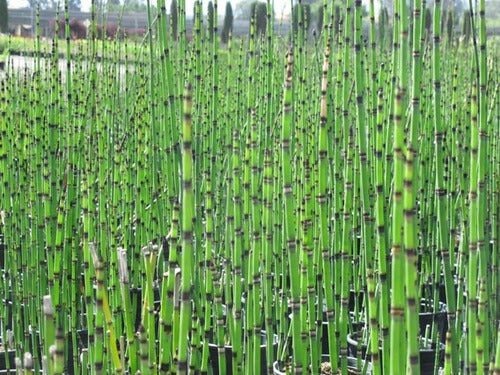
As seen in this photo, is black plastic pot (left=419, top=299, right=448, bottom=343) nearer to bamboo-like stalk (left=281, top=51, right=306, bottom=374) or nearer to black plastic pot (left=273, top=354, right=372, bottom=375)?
black plastic pot (left=273, top=354, right=372, bottom=375)

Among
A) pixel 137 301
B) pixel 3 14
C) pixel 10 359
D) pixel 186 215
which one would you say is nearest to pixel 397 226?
pixel 186 215

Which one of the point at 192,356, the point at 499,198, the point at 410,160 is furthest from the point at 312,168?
the point at 410,160

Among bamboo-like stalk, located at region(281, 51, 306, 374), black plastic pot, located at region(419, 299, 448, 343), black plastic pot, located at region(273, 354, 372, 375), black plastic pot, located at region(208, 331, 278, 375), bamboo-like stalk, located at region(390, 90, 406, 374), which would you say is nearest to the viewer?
bamboo-like stalk, located at region(390, 90, 406, 374)

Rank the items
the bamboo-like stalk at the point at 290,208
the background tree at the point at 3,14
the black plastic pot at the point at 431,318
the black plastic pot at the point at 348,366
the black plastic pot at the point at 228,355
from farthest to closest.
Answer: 1. the background tree at the point at 3,14
2. the black plastic pot at the point at 431,318
3. the black plastic pot at the point at 228,355
4. the black plastic pot at the point at 348,366
5. the bamboo-like stalk at the point at 290,208

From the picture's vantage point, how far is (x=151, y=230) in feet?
6.84

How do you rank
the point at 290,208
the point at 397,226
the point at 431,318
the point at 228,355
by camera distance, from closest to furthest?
the point at 397,226, the point at 290,208, the point at 228,355, the point at 431,318

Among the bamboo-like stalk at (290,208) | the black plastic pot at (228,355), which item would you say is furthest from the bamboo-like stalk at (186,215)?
the black plastic pot at (228,355)

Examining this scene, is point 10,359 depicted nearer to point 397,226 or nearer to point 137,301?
point 137,301

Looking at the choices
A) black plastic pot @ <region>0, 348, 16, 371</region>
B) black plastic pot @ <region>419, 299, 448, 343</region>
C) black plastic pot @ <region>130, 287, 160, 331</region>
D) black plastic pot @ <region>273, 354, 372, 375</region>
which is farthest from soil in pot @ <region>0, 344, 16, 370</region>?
black plastic pot @ <region>419, 299, 448, 343</region>

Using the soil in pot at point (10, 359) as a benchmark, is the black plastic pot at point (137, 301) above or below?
above

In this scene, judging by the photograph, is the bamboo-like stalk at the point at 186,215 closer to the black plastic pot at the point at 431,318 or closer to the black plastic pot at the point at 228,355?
the black plastic pot at the point at 228,355

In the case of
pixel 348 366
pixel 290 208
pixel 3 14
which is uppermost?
pixel 3 14

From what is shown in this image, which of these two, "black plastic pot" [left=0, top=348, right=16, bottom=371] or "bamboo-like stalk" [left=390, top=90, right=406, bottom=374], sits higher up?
"bamboo-like stalk" [left=390, top=90, right=406, bottom=374]

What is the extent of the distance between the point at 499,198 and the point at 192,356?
0.84 meters
